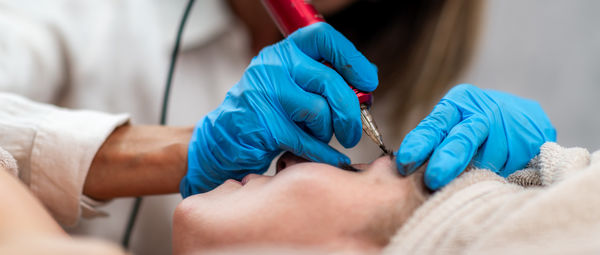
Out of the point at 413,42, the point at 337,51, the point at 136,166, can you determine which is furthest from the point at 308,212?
the point at 413,42

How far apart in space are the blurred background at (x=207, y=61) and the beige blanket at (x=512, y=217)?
0.48m

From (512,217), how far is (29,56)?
3.45 ft

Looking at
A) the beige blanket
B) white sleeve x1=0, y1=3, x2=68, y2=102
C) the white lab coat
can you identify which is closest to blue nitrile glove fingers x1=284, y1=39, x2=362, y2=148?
the beige blanket

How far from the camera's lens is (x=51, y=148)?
2.57 ft

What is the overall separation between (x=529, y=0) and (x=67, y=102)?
152 centimetres

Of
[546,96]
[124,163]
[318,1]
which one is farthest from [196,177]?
[546,96]

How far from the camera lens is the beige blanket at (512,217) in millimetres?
426

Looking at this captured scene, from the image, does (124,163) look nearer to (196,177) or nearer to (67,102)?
(196,177)

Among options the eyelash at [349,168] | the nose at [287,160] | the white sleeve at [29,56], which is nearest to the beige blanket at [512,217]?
the eyelash at [349,168]

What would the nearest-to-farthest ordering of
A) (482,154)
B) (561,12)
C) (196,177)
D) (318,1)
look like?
(482,154) < (196,177) < (318,1) < (561,12)

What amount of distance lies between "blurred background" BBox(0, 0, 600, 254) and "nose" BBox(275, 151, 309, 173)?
0.32 m

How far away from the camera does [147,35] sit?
119 centimetres

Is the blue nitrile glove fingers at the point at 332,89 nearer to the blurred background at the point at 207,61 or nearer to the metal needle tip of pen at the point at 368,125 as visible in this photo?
the metal needle tip of pen at the point at 368,125

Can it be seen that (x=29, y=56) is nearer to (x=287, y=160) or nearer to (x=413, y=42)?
(x=287, y=160)
